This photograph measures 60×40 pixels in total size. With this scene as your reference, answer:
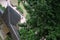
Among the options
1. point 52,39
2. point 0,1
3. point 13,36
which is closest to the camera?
point 52,39

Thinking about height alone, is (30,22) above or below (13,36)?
above

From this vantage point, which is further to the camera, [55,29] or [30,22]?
[30,22]

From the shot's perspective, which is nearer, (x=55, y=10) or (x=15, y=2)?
(x=55, y=10)

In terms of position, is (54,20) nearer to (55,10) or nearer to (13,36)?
(55,10)

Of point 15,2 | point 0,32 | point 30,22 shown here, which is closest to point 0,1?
point 15,2

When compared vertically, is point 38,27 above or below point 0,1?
above

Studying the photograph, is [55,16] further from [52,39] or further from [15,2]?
[15,2]

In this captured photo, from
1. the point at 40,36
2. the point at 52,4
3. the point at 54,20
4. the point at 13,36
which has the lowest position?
the point at 13,36

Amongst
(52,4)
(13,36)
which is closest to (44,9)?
(52,4)

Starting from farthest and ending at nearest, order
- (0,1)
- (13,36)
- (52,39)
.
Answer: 1. (0,1)
2. (13,36)
3. (52,39)
